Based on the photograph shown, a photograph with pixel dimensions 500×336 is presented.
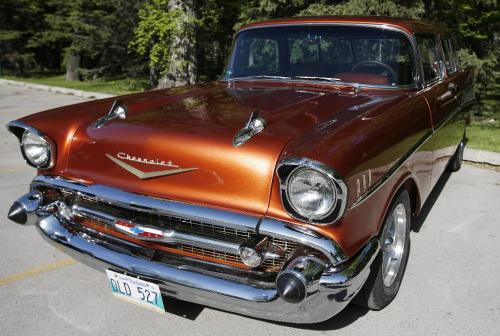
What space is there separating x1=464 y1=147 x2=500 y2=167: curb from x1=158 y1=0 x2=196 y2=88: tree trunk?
6.50m

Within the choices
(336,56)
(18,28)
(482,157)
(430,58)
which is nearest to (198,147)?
(336,56)

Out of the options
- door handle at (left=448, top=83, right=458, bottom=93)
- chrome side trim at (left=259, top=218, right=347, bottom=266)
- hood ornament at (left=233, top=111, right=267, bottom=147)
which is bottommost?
chrome side trim at (left=259, top=218, right=347, bottom=266)

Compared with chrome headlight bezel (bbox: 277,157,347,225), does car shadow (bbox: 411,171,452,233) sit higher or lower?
lower

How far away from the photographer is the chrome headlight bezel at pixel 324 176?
2082mm

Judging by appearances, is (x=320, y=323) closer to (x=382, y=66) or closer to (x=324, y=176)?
(x=324, y=176)

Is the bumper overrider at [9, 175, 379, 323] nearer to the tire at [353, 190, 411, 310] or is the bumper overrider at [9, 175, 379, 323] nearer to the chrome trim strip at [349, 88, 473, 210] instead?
the chrome trim strip at [349, 88, 473, 210]

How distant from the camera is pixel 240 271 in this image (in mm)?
2314

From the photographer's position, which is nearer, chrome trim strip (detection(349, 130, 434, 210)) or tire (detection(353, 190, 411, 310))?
chrome trim strip (detection(349, 130, 434, 210))

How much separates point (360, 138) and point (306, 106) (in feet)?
1.97

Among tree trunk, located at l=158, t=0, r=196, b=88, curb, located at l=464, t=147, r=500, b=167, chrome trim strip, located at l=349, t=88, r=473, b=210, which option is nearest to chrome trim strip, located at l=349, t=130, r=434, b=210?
chrome trim strip, located at l=349, t=88, r=473, b=210

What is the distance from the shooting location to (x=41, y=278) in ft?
10.6

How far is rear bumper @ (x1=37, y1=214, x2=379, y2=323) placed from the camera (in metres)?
2.14

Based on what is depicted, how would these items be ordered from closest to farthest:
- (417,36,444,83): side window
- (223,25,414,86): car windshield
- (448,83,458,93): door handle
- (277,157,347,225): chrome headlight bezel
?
(277,157,347,225): chrome headlight bezel, (223,25,414,86): car windshield, (417,36,444,83): side window, (448,83,458,93): door handle

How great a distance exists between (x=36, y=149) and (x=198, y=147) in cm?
114
